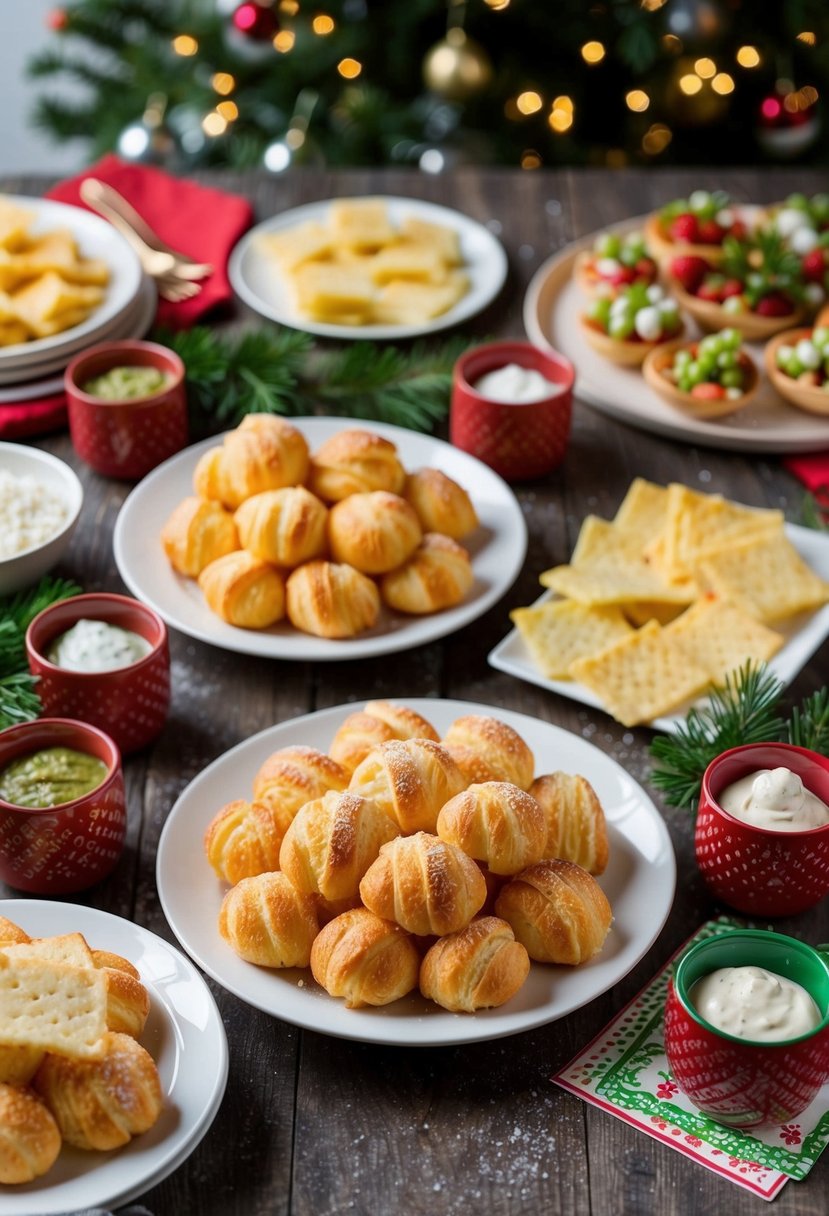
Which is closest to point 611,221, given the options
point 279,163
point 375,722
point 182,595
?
point 279,163

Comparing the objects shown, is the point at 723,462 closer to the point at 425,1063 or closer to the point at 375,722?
the point at 375,722

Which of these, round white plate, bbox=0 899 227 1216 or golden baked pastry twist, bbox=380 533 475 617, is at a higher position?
round white plate, bbox=0 899 227 1216

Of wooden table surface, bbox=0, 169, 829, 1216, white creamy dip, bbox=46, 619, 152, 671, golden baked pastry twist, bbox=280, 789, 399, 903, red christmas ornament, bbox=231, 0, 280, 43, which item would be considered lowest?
wooden table surface, bbox=0, 169, 829, 1216

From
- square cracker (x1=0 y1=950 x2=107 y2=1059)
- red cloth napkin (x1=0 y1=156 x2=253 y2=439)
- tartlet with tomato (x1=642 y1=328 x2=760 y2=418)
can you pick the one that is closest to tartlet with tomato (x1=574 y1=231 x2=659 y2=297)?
tartlet with tomato (x1=642 y1=328 x2=760 y2=418)

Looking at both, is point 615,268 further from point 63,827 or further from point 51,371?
point 63,827

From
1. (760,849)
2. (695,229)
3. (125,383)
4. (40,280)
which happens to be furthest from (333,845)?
(695,229)

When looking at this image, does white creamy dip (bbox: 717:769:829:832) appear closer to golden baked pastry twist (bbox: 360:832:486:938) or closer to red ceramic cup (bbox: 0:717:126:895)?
golden baked pastry twist (bbox: 360:832:486:938)
